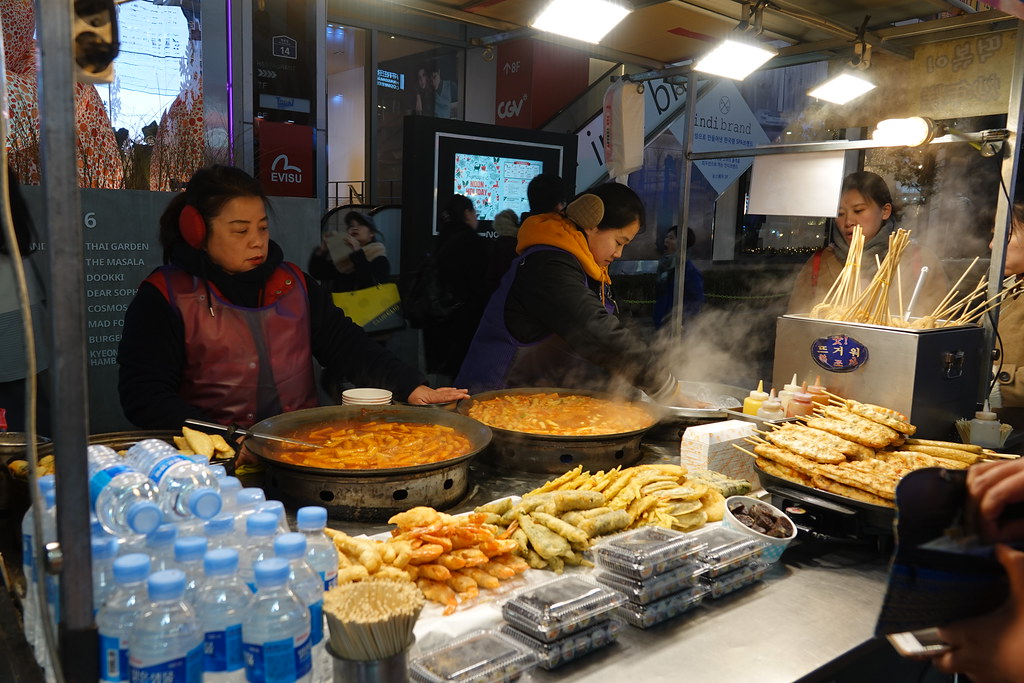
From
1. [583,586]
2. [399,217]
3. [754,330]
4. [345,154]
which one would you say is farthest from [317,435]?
[754,330]

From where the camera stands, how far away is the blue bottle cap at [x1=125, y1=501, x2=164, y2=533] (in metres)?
1.20

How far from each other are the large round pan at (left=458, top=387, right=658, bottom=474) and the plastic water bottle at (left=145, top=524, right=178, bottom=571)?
1294 millimetres

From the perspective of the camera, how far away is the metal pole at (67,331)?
92cm

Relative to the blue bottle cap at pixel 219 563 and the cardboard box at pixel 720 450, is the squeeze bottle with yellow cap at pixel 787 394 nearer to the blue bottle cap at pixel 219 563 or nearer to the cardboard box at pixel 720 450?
the cardboard box at pixel 720 450

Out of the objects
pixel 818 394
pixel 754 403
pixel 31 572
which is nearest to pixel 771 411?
pixel 754 403

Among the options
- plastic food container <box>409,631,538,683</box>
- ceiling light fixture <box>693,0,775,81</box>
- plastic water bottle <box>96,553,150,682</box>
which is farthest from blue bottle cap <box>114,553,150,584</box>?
ceiling light fixture <box>693,0,775,81</box>

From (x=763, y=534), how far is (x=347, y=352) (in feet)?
6.71

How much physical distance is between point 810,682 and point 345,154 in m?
6.42

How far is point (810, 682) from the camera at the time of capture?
149 cm

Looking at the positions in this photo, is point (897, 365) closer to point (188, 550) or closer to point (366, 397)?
point (366, 397)

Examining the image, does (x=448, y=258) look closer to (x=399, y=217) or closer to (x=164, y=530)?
(x=399, y=217)

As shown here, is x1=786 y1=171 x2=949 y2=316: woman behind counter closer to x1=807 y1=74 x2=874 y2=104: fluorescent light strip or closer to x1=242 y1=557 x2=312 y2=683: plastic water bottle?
x1=807 y1=74 x2=874 y2=104: fluorescent light strip

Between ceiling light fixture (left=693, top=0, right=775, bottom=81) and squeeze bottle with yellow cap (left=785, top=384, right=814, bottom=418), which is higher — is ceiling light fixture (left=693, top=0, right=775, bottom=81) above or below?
above

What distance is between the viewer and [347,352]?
11.0ft
